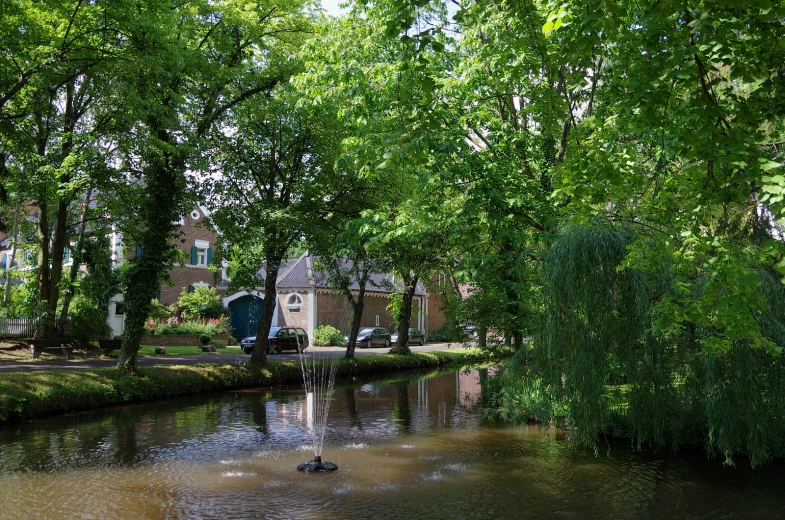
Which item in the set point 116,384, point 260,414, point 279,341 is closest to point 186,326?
point 279,341

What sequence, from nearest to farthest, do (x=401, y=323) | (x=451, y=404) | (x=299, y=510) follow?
1. (x=299, y=510)
2. (x=451, y=404)
3. (x=401, y=323)

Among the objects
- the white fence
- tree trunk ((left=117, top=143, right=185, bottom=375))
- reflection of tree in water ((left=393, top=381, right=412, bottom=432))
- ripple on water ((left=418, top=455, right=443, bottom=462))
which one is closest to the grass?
the white fence

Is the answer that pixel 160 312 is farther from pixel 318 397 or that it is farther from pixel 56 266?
pixel 318 397

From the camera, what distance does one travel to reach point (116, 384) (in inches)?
653

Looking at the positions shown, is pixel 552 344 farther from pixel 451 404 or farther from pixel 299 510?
pixel 451 404

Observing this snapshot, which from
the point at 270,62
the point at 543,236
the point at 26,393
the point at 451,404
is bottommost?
the point at 451,404

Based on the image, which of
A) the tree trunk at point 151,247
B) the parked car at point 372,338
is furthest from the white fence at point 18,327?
the parked car at point 372,338

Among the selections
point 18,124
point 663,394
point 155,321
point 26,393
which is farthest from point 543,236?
point 155,321

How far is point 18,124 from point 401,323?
1879 cm

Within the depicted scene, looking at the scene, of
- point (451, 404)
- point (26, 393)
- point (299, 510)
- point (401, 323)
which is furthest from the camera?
point (401, 323)

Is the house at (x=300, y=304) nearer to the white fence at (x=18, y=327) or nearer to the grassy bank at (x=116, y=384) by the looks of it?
the white fence at (x=18, y=327)

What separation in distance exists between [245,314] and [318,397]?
2444cm

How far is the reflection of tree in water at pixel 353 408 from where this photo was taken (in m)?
14.7

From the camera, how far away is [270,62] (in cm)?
2034
